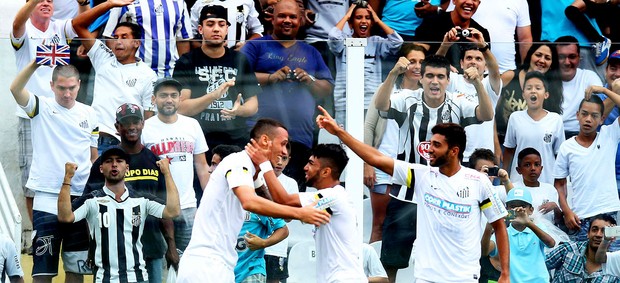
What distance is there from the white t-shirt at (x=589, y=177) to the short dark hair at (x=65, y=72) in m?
3.89

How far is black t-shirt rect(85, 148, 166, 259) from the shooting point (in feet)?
28.5

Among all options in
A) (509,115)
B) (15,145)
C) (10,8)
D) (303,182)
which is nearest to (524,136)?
(509,115)

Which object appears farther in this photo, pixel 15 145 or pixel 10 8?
pixel 10 8

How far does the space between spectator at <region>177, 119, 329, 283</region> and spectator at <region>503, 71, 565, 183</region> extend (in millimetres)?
2116

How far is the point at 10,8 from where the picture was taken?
1096cm

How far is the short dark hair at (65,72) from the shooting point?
8648mm

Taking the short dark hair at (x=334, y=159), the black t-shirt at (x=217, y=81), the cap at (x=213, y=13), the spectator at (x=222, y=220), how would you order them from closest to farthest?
1. the spectator at (x=222, y=220)
2. the short dark hair at (x=334, y=159)
3. the black t-shirt at (x=217, y=81)
4. the cap at (x=213, y=13)

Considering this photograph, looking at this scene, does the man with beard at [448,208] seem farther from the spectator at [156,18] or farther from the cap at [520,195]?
the spectator at [156,18]

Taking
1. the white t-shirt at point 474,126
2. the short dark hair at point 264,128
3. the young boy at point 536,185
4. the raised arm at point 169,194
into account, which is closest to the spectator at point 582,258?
the young boy at point 536,185

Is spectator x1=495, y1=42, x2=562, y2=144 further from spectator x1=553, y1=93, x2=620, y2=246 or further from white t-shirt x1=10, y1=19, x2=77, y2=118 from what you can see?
white t-shirt x1=10, y1=19, x2=77, y2=118

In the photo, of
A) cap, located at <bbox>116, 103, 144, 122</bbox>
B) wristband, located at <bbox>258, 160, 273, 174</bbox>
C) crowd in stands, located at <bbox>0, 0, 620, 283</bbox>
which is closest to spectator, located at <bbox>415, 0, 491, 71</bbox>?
crowd in stands, located at <bbox>0, 0, 620, 283</bbox>

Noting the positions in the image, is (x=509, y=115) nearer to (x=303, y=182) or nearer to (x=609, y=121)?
(x=609, y=121)

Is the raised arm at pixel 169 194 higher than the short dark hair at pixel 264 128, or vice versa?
the short dark hair at pixel 264 128

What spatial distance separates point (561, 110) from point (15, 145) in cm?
435
